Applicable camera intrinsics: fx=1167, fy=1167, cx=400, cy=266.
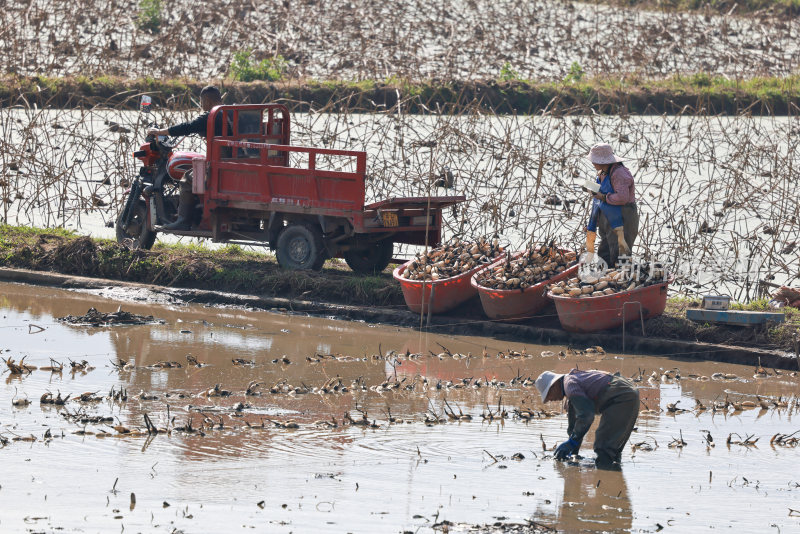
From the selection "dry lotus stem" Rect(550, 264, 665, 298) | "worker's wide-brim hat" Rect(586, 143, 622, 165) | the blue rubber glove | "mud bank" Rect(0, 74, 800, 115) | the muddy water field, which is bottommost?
the blue rubber glove

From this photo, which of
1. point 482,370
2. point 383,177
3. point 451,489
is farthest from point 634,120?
point 451,489

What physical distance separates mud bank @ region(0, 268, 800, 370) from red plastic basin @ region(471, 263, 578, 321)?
0.44 ft

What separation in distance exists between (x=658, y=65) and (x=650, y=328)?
58.1 feet

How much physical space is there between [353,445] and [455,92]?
17296mm

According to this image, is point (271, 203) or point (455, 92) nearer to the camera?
point (271, 203)

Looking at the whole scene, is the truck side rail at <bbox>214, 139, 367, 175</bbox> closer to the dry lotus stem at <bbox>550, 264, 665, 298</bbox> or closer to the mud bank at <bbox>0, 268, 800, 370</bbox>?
the mud bank at <bbox>0, 268, 800, 370</bbox>

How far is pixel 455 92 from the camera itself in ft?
80.5

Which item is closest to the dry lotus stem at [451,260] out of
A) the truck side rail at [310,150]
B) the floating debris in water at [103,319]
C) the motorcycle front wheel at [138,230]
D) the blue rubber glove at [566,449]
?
the truck side rail at [310,150]

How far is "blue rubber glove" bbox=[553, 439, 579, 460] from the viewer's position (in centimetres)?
769

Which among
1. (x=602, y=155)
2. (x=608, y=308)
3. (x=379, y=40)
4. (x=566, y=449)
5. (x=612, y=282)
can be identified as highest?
(x=379, y=40)

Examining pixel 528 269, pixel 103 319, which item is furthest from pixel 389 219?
pixel 103 319

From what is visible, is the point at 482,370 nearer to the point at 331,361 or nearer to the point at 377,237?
the point at 331,361

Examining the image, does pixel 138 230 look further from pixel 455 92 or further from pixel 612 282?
pixel 455 92

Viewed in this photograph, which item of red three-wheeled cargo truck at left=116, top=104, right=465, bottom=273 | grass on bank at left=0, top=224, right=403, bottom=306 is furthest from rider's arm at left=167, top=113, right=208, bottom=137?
grass on bank at left=0, top=224, right=403, bottom=306
